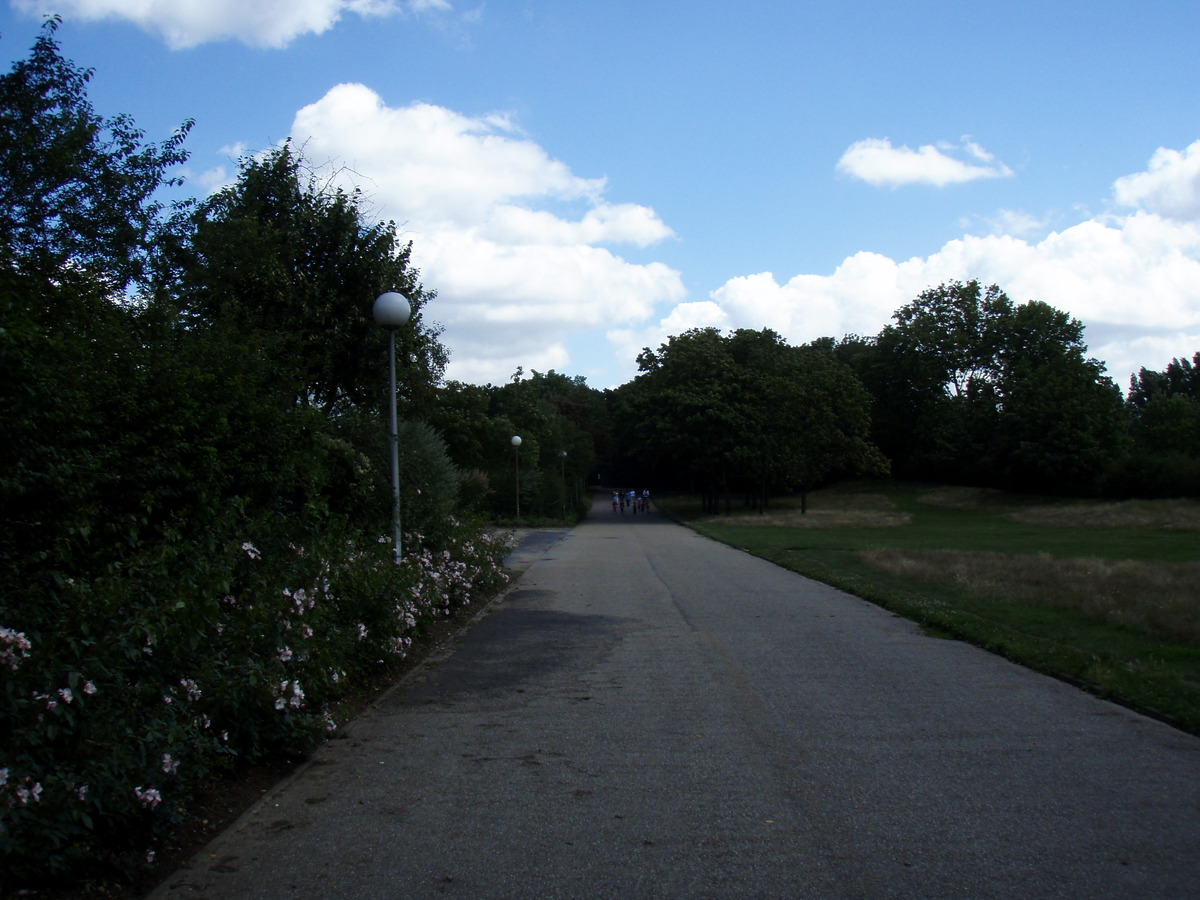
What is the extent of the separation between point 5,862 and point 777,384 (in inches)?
2057

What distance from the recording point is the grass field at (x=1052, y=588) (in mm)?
8516

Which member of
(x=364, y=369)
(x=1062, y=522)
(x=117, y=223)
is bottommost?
(x=1062, y=522)

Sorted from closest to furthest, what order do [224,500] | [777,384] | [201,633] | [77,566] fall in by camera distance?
[201,633]
[77,566]
[224,500]
[777,384]

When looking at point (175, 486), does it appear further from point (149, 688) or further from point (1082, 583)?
point (1082, 583)

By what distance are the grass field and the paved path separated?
608 mm

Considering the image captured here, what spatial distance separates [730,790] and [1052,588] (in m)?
12.0

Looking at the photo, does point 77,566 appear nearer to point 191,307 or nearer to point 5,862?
point 5,862

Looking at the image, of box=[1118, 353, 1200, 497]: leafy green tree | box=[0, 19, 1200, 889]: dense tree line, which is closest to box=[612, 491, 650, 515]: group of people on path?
box=[1118, 353, 1200, 497]: leafy green tree

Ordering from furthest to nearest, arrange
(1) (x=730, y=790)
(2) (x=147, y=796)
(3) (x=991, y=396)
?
1. (3) (x=991, y=396)
2. (1) (x=730, y=790)
3. (2) (x=147, y=796)

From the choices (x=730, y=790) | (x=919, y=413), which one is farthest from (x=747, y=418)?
(x=730, y=790)

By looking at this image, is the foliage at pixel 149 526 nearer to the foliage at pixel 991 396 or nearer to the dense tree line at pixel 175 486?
the dense tree line at pixel 175 486

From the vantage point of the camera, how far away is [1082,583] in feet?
51.4

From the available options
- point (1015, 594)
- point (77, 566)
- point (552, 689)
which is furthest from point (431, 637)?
point (1015, 594)

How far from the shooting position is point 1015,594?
1437 cm
